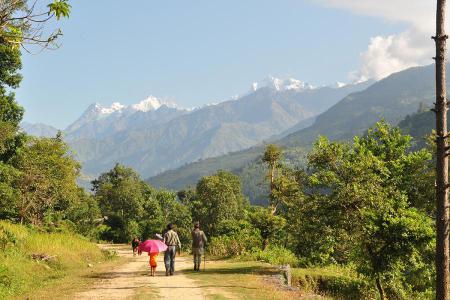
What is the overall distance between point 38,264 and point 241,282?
34.4 ft

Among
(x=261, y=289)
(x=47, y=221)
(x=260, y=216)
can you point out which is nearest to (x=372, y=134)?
(x=260, y=216)

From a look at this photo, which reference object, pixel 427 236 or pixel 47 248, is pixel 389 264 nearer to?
pixel 427 236

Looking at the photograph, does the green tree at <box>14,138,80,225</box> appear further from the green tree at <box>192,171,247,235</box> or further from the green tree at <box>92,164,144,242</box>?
the green tree at <box>192,171,247,235</box>

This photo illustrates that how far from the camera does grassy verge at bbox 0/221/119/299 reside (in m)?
17.9

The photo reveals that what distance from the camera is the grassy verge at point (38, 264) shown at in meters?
17.9

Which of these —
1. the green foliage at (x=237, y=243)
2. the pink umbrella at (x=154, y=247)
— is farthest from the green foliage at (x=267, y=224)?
the pink umbrella at (x=154, y=247)

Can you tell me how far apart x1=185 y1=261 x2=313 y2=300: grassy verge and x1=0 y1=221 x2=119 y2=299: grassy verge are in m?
5.26

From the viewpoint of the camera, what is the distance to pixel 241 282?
2022 cm

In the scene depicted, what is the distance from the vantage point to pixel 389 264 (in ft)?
70.2

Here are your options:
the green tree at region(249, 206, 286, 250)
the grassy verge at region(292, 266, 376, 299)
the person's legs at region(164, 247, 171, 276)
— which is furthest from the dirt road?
the green tree at region(249, 206, 286, 250)

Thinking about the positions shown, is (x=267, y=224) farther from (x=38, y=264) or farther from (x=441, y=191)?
(x=441, y=191)

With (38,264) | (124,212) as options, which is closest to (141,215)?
(124,212)

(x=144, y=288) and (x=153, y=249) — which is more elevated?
(x=153, y=249)

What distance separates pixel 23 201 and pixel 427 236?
3326 cm
